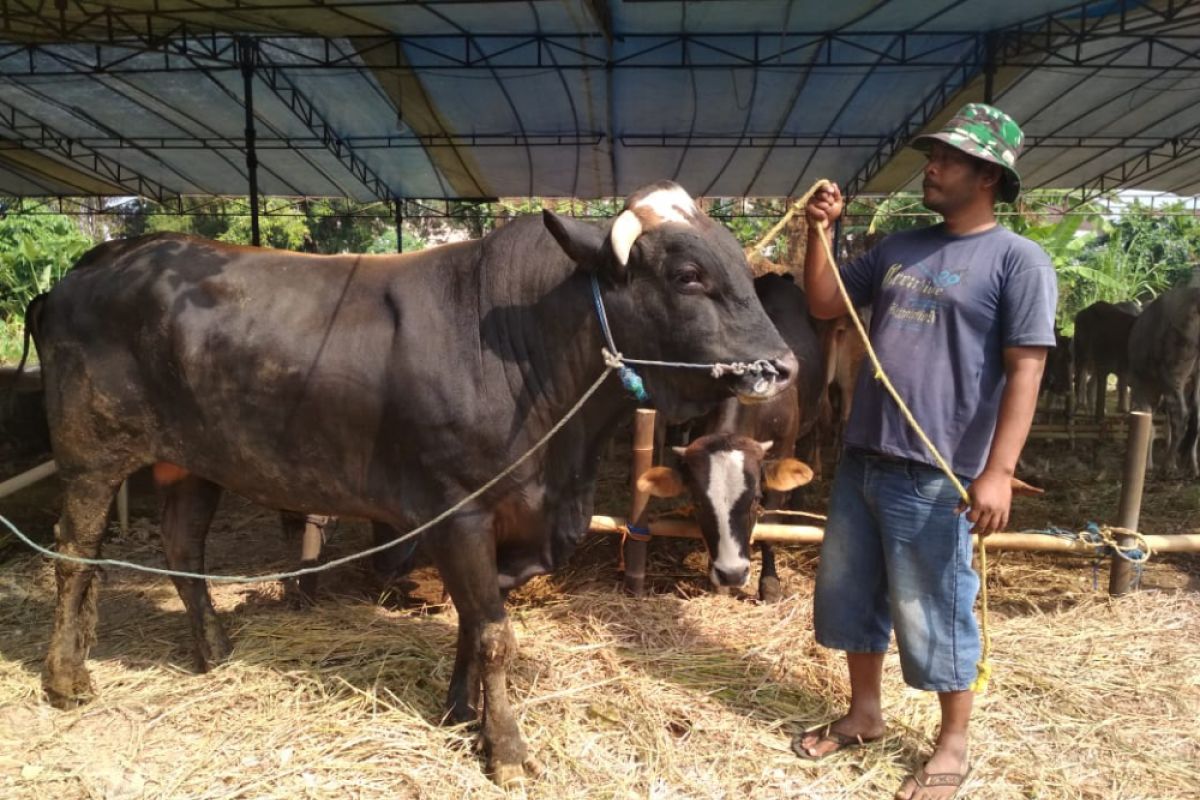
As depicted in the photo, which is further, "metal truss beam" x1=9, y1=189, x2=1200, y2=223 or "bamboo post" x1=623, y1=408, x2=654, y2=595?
"metal truss beam" x1=9, y1=189, x2=1200, y2=223

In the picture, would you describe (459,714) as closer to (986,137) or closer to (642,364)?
(642,364)

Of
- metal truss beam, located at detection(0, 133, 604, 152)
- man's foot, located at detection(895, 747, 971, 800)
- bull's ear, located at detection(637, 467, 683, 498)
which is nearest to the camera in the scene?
man's foot, located at detection(895, 747, 971, 800)

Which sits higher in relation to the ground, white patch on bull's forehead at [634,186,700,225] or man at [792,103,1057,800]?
white patch on bull's forehead at [634,186,700,225]

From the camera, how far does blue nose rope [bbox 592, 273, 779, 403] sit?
266 cm

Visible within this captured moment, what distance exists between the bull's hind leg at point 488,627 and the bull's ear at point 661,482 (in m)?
1.50

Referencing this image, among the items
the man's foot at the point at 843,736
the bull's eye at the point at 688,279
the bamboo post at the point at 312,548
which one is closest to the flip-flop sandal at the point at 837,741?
the man's foot at the point at 843,736

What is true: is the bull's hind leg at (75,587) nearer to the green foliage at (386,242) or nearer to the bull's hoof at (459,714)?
the bull's hoof at (459,714)

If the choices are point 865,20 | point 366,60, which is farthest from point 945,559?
point 366,60

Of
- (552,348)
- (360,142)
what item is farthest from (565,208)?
(552,348)

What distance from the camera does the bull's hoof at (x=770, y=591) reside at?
5141mm

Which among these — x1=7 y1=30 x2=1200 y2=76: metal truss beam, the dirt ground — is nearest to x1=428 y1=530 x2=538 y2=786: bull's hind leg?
the dirt ground

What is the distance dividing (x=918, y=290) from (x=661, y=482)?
6.42 feet

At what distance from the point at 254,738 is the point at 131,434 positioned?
1.42 m

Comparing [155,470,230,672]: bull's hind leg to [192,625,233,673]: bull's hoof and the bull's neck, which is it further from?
the bull's neck
